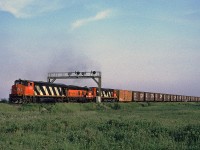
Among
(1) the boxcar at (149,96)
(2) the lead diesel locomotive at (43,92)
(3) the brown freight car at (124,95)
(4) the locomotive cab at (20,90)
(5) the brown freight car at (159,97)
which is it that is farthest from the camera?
(5) the brown freight car at (159,97)

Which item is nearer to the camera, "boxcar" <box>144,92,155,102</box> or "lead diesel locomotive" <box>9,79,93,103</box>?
"lead diesel locomotive" <box>9,79,93,103</box>

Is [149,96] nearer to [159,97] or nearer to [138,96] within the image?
[138,96]

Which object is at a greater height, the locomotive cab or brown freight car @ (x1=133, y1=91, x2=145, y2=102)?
the locomotive cab

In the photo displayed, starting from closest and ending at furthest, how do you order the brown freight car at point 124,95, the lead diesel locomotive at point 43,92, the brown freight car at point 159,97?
1. the lead diesel locomotive at point 43,92
2. the brown freight car at point 124,95
3. the brown freight car at point 159,97

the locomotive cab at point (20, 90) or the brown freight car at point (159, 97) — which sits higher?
the locomotive cab at point (20, 90)

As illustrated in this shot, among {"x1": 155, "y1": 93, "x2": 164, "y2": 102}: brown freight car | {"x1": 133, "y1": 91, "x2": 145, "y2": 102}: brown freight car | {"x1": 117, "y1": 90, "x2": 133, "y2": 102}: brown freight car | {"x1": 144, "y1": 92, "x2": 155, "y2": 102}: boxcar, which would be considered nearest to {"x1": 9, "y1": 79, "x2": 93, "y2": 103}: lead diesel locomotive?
{"x1": 117, "y1": 90, "x2": 133, "y2": 102}: brown freight car

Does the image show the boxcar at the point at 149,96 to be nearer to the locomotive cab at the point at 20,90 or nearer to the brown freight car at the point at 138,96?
the brown freight car at the point at 138,96

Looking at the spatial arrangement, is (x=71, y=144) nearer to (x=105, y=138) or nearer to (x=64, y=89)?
(x=105, y=138)

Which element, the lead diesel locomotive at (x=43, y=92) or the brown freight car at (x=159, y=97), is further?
the brown freight car at (x=159, y=97)

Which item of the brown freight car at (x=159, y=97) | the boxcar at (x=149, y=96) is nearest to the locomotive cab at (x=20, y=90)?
the boxcar at (x=149, y=96)

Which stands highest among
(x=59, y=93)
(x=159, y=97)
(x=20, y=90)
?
(x=20, y=90)

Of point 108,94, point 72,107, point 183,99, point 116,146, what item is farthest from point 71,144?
point 183,99

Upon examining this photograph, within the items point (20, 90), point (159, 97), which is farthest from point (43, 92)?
point (159, 97)

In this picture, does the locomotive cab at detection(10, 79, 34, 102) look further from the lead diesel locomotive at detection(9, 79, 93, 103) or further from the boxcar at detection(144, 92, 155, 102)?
the boxcar at detection(144, 92, 155, 102)
